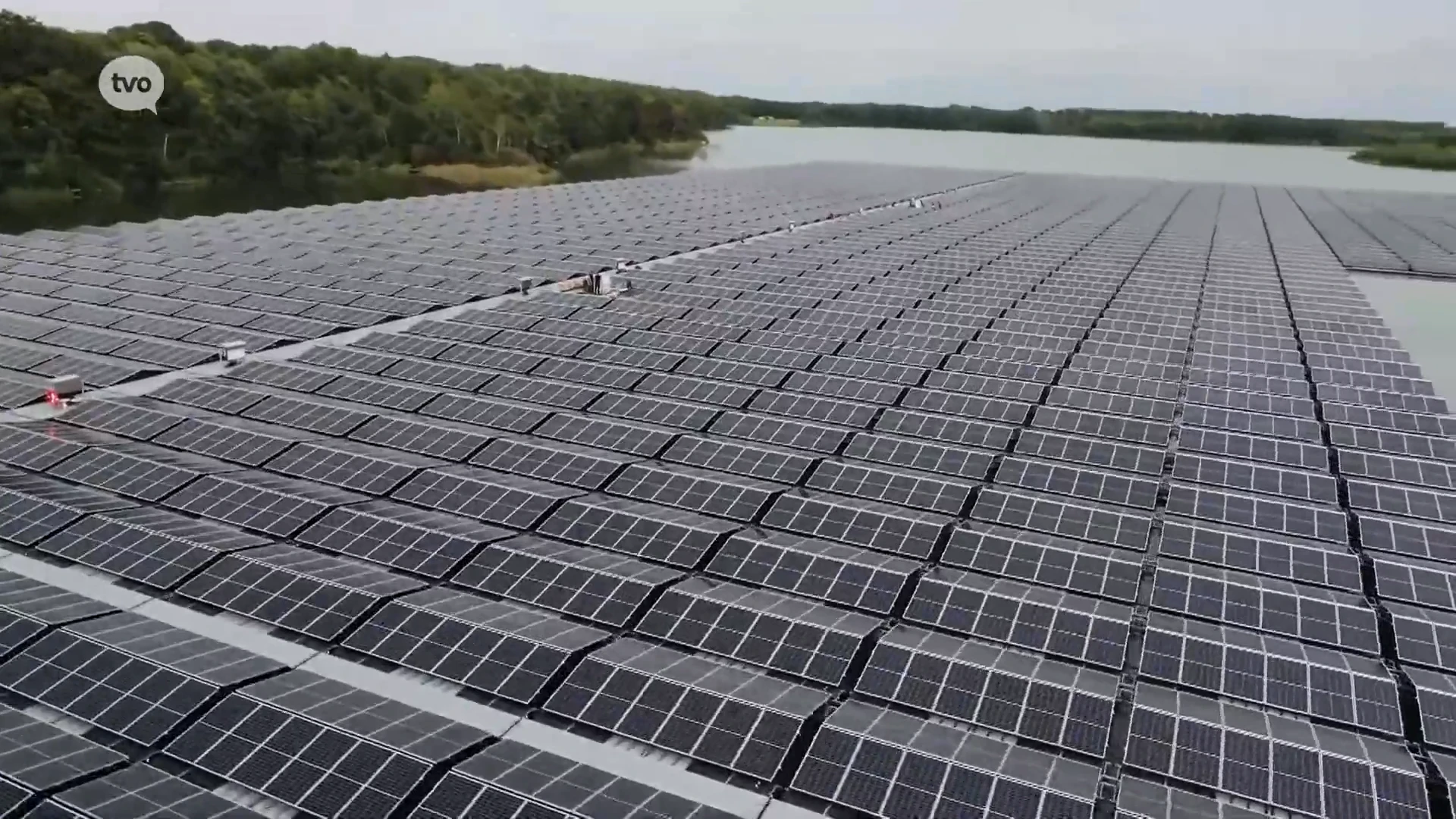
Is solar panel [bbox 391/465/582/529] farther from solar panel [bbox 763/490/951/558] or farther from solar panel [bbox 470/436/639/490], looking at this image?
solar panel [bbox 763/490/951/558]

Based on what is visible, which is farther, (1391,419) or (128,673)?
(1391,419)

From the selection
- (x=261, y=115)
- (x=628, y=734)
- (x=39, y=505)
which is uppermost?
(x=261, y=115)

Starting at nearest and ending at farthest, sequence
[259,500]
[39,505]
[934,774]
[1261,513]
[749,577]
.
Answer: [934,774]
[749,577]
[39,505]
[259,500]
[1261,513]

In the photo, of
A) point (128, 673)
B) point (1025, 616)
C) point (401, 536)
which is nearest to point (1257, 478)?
point (1025, 616)

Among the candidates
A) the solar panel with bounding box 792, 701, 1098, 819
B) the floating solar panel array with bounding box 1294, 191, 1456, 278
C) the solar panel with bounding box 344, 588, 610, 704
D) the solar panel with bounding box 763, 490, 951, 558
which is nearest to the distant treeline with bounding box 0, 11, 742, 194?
the solar panel with bounding box 344, 588, 610, 704

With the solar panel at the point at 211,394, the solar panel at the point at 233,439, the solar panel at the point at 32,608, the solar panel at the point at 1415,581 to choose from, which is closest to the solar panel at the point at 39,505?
the solar panel at the point at 32,608

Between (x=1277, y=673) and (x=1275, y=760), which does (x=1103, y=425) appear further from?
(x=1275, y=760)

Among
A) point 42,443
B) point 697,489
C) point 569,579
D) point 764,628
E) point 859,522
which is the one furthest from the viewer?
point 42,443
